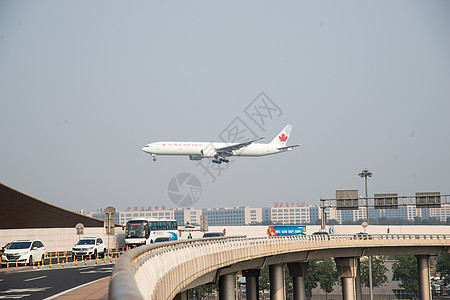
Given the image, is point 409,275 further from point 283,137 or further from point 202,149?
point 202,149

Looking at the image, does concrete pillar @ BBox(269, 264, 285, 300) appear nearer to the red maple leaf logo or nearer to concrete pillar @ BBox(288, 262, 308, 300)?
concrete pillar @ BBox(288, 262, 308, 300)

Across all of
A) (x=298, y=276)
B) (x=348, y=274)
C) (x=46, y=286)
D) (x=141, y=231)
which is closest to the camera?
(x=46, y=286)

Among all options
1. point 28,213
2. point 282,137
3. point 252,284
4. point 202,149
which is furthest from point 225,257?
point 282,137

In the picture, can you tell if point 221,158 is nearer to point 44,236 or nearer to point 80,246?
point 44,236

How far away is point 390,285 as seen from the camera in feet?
456

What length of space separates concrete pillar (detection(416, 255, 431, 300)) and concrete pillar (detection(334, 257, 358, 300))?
24.5 ft

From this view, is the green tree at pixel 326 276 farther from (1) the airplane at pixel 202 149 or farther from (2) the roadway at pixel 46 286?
(2) the roadway at pixel 46 286

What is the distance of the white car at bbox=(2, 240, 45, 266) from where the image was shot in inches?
1390

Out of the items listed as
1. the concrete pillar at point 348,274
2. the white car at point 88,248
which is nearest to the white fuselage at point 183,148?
the concrete pillar at point 348,274

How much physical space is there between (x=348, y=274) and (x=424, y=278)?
864cm

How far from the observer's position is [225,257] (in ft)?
107

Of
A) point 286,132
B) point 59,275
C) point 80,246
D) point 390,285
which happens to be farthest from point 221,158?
point 390,285

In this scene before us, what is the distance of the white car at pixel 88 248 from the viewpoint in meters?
41.3

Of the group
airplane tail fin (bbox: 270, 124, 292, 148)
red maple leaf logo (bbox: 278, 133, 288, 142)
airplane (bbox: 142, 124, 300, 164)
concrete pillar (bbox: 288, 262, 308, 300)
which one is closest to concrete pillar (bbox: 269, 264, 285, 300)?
concrete pillar (bbox: 288, 262, 308, 300)
